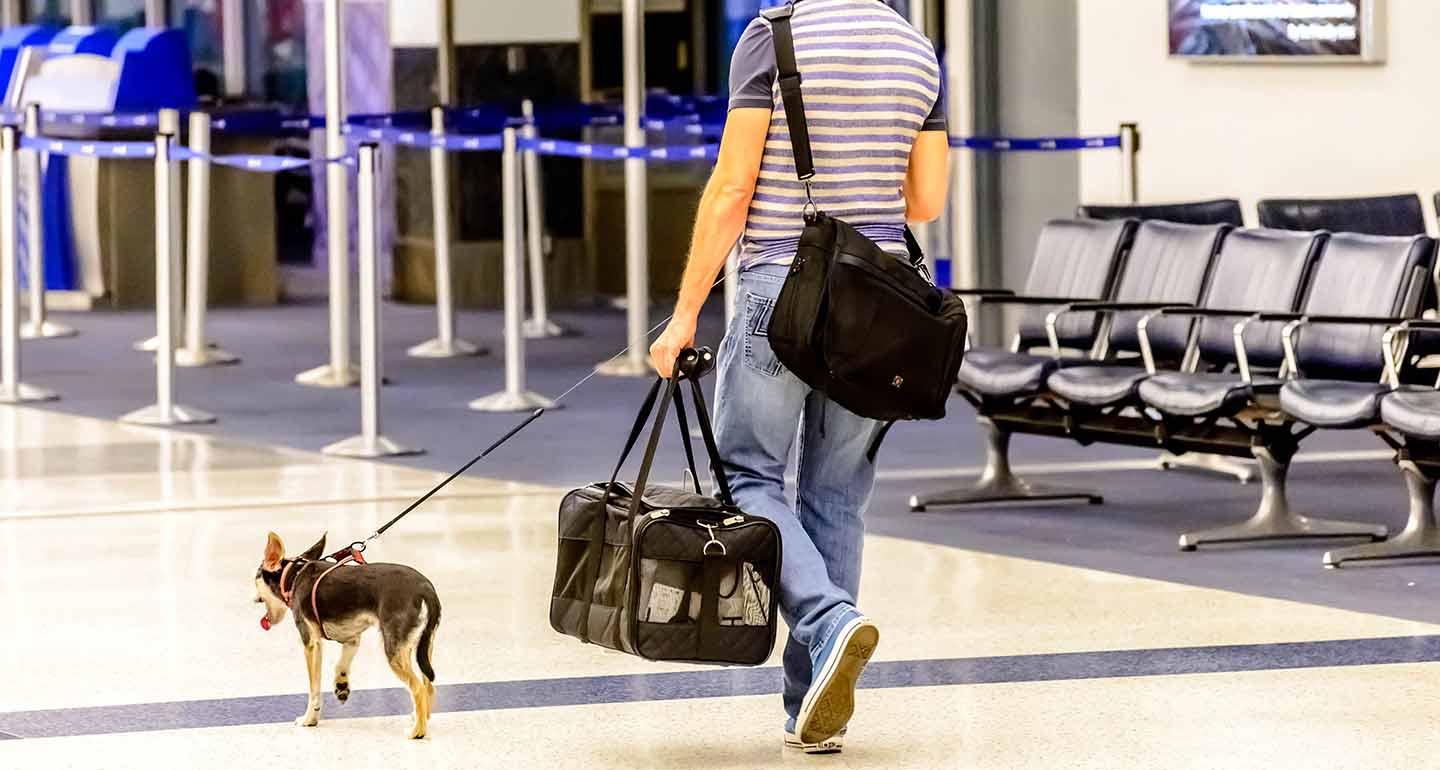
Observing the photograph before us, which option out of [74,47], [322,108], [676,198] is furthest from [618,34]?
[74,47]

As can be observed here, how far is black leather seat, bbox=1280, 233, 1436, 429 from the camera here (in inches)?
299

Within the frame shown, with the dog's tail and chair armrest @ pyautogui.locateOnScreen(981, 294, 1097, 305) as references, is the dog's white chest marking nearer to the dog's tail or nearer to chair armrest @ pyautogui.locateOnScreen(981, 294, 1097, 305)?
the dog's tail

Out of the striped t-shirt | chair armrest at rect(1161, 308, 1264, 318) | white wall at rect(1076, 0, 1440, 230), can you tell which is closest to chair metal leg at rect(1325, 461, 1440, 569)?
chair armrest at rect(1161, 308, 1264, 318)

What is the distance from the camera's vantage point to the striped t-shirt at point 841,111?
4.48 m

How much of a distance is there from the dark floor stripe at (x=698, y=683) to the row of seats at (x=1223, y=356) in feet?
4.02

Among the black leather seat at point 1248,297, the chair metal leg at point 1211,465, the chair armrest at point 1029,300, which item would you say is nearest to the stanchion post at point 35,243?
the chair armrest at point 1029,300

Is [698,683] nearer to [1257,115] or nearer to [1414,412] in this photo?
[1414,412]

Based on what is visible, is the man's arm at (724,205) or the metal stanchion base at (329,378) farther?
the metal stanchion base at (329,378)

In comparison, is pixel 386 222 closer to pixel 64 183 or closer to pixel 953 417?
pixel 64 183

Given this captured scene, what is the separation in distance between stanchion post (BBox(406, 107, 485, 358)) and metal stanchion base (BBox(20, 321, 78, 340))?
2.33 m

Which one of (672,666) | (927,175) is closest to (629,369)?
(672,666)

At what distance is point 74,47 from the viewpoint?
49.3 feet

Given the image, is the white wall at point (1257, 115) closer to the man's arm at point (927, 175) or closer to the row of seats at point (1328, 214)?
the row of seats at point (1328, 214)

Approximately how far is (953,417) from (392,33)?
282 inches
